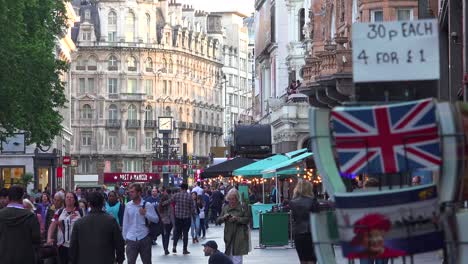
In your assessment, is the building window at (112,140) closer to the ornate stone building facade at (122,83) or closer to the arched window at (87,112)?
the ornate stone building facade at (122,83)

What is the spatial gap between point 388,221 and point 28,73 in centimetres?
3890

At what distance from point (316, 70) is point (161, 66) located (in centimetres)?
10702

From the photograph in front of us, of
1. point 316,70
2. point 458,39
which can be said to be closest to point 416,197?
point 458,39

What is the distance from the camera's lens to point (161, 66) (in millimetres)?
153500

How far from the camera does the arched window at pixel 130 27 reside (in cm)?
15012

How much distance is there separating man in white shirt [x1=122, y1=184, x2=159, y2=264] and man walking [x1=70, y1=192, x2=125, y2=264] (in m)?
4.84

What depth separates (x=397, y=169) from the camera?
11.1m

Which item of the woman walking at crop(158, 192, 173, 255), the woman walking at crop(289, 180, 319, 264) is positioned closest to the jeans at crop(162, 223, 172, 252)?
the woman walking at crop(158, 192, 173, 255)

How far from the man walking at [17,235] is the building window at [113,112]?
133648mm

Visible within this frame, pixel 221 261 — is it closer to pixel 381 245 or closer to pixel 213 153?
pixel 381 245

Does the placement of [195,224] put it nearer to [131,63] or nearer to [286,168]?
[286,168]

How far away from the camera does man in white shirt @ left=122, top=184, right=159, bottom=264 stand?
2219 centimetres

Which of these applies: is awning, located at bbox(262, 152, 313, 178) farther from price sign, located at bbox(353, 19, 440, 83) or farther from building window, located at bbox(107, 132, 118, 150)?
building window, located at bbox(107, 132, 118, 150)

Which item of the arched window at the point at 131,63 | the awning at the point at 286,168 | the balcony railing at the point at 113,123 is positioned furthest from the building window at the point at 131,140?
the awning at the point at 286,168
